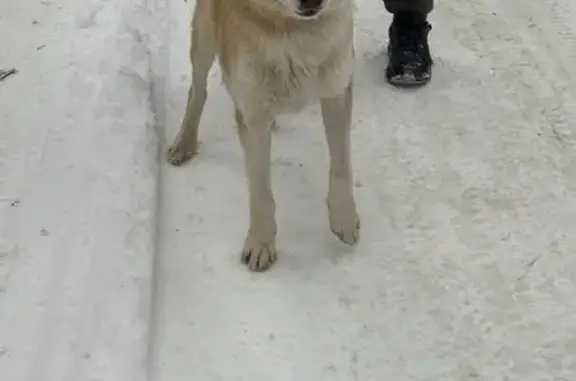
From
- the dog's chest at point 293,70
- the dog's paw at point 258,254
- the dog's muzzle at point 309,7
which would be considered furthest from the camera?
the dog's paw at point 258,254

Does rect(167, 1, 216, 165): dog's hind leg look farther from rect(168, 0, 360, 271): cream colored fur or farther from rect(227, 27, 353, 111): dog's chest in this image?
rect(227, 27, 353, 111): dog's chest

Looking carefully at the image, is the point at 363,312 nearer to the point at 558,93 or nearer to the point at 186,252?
the point at 186,252

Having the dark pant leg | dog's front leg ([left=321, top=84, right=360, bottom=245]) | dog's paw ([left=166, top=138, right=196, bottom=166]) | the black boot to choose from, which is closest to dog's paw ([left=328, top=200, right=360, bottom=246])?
dog's front leg ([left=321, top=84, right=360, bottom=245])

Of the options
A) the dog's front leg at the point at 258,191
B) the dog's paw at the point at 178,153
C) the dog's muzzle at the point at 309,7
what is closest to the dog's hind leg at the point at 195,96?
the dog's paw at the point at 178,153

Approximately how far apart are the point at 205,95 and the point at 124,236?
0.50m

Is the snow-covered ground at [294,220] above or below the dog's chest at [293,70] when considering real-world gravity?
below

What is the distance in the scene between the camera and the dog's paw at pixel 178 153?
237 centimetres

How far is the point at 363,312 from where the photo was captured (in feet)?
6.34

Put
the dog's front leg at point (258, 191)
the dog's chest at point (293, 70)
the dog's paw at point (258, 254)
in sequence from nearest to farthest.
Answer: the dog's chest at point (293, 70)
the dog's front leg at point (258, 191)
the dog's paw at point (258, 254)

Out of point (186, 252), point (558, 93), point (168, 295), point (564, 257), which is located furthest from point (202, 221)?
point (558, 93)

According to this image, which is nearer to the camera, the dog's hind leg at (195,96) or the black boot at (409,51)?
the dog's hind leg at (195,96)

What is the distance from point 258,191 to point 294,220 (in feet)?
0.78

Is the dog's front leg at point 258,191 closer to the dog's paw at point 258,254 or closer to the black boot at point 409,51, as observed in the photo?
the dog's paw at point 258,254

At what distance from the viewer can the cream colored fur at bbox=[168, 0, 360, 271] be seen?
177 cm
